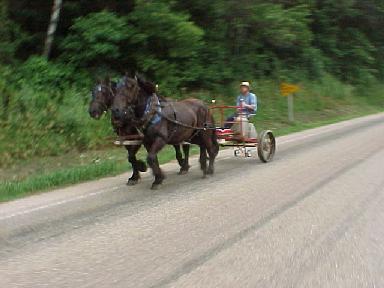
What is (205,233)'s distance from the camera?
22.3 feet

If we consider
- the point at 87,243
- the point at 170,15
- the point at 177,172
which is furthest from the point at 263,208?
the point at 170,15

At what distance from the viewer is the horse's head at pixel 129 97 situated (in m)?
9.43

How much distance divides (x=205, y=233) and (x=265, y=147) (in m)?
6.54

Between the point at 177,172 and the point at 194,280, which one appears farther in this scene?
the point at 177,172

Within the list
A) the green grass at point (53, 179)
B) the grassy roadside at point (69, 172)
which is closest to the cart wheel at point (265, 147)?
the grassy roadside at point (69, 172)

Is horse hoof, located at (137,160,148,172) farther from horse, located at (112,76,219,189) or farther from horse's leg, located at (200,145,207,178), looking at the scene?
horse's leg, located at (200,145,207,178)

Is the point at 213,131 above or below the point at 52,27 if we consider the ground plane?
below

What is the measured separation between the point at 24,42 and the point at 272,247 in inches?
644

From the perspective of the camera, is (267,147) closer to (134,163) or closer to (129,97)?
(134,163)

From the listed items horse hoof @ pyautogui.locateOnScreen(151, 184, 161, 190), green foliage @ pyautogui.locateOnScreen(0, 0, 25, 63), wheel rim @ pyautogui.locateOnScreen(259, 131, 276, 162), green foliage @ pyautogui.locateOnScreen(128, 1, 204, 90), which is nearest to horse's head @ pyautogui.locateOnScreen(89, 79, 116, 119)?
horse hoof @ pyautogui.locateOnScreen(151, 184, 161, 190)

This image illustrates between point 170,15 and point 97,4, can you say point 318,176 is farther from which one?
point 97,4

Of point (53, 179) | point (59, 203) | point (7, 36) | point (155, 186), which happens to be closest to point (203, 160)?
point (155, 186)

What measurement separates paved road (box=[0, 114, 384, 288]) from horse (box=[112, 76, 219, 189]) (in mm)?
746

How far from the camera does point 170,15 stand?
768 inches
